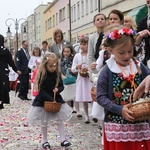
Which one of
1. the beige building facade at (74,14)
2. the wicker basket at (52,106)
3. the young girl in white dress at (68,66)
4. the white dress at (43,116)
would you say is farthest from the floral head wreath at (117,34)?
the beige building facade at (74,14)

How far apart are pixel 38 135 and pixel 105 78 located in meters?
3.82

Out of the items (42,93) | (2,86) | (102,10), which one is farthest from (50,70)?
(102,10)

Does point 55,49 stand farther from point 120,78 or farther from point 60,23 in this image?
point 60,23

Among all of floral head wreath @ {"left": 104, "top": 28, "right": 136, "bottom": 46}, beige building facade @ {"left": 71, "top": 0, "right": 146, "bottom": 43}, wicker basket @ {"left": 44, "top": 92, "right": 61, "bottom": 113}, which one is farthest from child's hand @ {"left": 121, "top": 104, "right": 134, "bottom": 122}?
beige building facade @ {"left": 71, "top": 0, "right": 146, "bottom": 43}

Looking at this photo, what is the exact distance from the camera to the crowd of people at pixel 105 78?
355 centimetres

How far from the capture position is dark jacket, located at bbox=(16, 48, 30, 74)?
1424cm

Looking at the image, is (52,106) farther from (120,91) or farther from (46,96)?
(120,91)

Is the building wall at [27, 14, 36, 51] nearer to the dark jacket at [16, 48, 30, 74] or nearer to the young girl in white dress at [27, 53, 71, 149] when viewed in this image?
the dark jacket at [16, 48, 30, 74]

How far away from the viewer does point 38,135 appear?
720 cm

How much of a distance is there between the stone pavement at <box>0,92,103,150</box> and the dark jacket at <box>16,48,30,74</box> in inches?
198

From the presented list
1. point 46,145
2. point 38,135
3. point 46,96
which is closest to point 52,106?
point 46,96

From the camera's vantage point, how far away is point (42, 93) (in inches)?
243

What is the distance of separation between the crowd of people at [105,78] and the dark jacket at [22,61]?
3179 mm

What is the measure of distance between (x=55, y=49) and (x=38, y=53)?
158 inches
